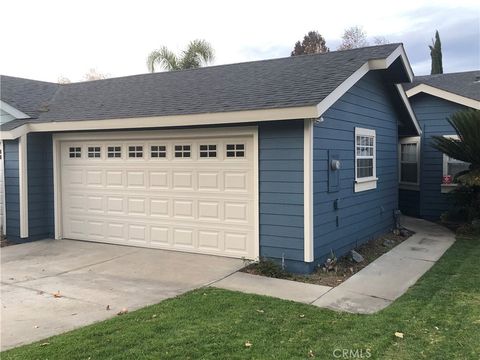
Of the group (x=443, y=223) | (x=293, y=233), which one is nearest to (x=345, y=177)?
(x=293, y=233)

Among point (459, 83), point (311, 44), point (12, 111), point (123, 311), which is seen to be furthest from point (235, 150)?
point (311, 44)

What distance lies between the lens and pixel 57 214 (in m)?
9.82

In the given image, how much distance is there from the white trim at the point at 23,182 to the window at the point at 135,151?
2322mm

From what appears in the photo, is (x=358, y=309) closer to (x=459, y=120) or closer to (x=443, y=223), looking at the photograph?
(x=459, y=120)

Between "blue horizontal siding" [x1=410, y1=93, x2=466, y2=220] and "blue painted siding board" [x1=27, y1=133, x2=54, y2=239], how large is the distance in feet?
31.1

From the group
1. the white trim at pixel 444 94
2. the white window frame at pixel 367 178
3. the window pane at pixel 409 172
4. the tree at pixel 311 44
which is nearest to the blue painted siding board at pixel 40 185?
the white window frame at pixel 367 178

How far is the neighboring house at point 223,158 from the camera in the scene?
710 cm

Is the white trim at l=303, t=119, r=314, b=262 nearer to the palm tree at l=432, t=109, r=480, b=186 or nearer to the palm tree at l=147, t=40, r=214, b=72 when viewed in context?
the palm tree at l=432, t=109, r=480, b=186

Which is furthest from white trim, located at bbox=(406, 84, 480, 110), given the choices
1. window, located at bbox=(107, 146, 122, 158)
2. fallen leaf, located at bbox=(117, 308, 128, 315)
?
fallen leaf, located at bbox=(117, 308, 128, 315)

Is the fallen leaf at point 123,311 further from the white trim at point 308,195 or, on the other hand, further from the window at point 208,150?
the window at point 208,150

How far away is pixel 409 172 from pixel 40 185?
9.88 metres

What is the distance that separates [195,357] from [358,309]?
7.64ft

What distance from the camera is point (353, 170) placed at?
8719 millimetres

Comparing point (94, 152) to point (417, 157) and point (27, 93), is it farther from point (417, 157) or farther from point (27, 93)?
point (417, 157)
